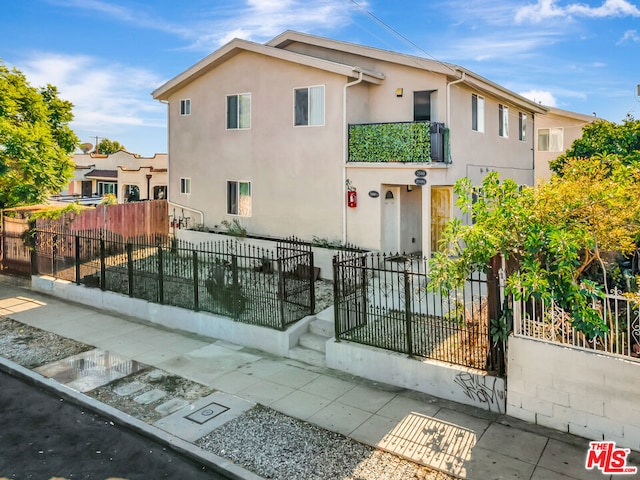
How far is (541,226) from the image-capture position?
22.6 feet

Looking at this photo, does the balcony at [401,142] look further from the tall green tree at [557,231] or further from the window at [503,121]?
the tall green tree at [557,231]

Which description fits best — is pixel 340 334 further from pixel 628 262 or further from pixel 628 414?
pixel 628 262

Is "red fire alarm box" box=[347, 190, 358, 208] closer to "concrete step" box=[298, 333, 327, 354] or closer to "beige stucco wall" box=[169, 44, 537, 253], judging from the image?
"beige stucco wall" box=[169, 44, 537, 253]

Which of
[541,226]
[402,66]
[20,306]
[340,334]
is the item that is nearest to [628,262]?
[541,226]

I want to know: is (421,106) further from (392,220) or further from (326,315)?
(326,315)

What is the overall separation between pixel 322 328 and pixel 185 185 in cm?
1124

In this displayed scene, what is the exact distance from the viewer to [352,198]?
15.0m

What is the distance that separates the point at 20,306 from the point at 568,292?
13492mm

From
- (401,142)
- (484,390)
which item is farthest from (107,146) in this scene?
(484,390)

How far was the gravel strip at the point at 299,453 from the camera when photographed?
6090mm

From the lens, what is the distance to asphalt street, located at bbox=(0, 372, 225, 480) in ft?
20.7

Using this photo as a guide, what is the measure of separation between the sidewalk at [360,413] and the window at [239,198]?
701cm

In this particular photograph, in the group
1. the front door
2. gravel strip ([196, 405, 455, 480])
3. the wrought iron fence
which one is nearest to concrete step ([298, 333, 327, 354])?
gravel strip ([196, 405, 455, 480])

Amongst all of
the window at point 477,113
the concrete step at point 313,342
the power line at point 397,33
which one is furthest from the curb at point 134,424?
the window at point 477,113
